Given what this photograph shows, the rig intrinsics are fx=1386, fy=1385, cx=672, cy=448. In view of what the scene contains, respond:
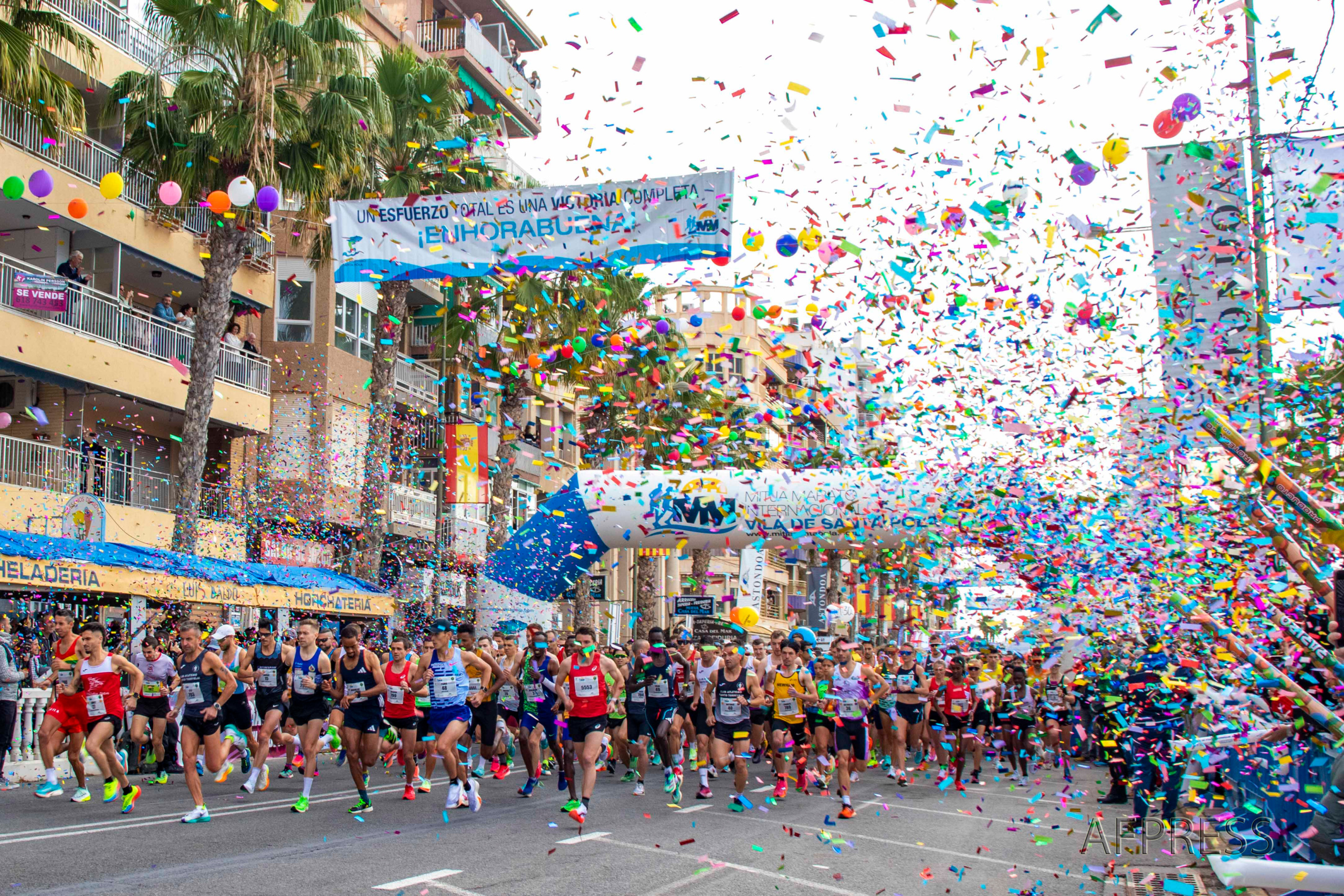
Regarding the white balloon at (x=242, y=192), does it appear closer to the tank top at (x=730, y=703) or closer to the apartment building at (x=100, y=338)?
the apartment building at (x=100, y=338)

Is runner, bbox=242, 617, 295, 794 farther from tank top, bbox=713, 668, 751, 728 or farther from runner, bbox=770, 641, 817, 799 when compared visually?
runner, bbox=770, 641, 817, 799

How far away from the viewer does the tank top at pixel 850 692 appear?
1452 cm

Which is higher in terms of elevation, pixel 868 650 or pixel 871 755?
pixel 868 650

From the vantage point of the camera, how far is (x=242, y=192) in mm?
18625

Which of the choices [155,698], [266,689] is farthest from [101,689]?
[155,698]

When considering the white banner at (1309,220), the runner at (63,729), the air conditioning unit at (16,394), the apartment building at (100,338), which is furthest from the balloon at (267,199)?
the white banner at (1309,220)

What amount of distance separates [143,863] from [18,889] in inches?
42.8

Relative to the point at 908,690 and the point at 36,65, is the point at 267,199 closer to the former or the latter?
the point at 36,65

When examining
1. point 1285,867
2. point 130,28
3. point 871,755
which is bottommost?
point 871,755

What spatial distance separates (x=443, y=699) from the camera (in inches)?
509

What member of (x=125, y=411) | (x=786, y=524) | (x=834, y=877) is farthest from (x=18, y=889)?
(x=125, y=411)

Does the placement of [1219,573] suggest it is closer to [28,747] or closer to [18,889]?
[18,889]

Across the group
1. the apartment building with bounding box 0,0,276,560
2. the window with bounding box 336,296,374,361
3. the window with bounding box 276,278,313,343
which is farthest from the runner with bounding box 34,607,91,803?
the window with bounding box 336,296,374,361

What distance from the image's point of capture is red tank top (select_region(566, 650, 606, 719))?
12.7 m
